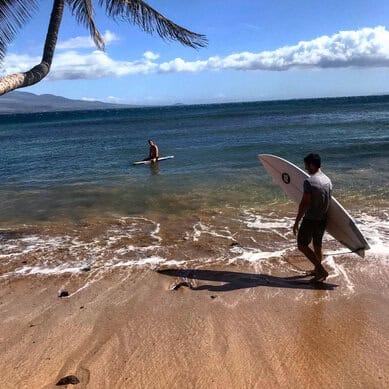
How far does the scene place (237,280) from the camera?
663cm

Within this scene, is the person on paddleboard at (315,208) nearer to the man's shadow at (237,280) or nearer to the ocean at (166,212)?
the man's shadow at (237,280)

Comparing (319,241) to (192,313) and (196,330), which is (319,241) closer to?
(192,313)

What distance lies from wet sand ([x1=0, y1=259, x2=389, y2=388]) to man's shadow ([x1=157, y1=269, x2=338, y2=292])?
15mm

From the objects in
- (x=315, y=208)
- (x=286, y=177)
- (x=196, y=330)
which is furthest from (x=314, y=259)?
(x=286, y=177)

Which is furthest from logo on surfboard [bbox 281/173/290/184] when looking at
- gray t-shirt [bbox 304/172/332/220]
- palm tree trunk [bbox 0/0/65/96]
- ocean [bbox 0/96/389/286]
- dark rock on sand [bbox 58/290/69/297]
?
palm tree trunk [bbox 0/0/65/96]

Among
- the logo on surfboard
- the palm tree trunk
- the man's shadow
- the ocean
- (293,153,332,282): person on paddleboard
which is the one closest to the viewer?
the palm tree trunk

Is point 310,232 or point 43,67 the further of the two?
point 310,232

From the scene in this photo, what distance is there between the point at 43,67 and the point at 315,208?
3909 mm

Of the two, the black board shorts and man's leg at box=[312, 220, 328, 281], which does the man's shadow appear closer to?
man's leg at box=[312, 220, 328, 281]

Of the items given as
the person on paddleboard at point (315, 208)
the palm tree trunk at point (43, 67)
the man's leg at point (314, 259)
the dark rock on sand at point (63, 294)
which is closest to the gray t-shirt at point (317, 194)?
the person on paddleboard at point (315, 208)

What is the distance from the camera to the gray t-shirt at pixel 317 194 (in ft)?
20.4

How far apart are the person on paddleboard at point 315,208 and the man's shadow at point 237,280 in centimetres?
21

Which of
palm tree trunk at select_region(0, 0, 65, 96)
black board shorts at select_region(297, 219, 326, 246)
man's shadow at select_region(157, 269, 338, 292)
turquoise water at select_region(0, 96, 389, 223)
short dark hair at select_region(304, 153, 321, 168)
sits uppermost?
palm tree trunk at select_region(0, 0, 65, 96)

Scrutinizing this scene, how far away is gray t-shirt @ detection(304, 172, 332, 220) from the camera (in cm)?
621
